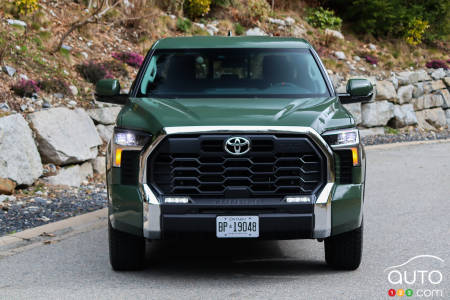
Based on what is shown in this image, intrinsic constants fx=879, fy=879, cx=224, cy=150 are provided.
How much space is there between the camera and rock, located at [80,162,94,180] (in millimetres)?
13039

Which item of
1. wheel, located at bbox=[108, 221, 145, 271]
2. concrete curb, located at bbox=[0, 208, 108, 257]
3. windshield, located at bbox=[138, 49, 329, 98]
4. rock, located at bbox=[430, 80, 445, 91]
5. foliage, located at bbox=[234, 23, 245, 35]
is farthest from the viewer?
rock, located at bbox=[430, 80, 445, 91]

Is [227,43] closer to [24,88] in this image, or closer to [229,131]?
[229,131]

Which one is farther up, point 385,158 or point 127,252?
point 127,252

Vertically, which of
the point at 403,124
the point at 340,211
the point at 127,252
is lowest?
the point at 403,124

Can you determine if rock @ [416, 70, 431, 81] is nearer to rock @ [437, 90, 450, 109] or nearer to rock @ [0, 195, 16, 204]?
rock @ [437, 90, 450, 109]

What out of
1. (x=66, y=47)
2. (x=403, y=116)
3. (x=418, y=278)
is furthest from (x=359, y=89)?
(x=403, y=116)

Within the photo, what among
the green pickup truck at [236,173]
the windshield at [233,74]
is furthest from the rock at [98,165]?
the green pickup truck at [236,173]

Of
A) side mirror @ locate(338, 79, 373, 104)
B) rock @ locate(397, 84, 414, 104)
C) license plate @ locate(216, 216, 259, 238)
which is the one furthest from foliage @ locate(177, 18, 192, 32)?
license plate @ locate(216, 216, 259, 238)

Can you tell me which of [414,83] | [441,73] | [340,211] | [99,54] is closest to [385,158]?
[99,54]

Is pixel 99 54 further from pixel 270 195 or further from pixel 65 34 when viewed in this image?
pixel 270 195

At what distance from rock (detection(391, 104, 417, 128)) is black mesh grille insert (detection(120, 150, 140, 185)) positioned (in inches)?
641

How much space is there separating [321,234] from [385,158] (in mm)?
10494

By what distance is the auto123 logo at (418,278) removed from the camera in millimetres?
6656

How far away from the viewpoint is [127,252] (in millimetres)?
7312
